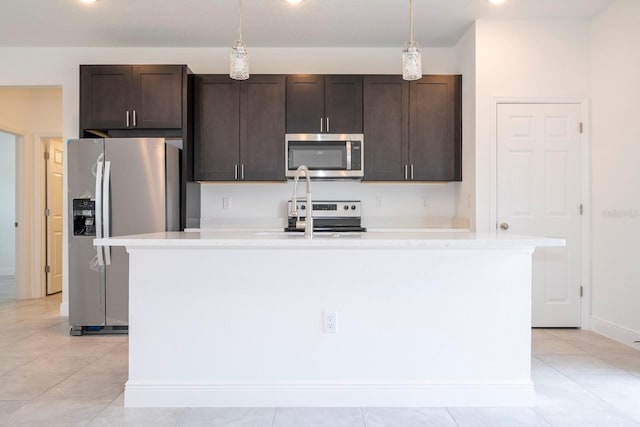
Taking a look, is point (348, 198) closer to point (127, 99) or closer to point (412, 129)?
point (412, 129)

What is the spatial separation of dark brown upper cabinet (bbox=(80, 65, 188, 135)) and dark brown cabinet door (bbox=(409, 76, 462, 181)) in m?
2.07

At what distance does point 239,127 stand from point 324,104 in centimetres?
80

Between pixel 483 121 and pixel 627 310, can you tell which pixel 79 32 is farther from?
pixel 627 310

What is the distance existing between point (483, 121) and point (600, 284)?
163cm

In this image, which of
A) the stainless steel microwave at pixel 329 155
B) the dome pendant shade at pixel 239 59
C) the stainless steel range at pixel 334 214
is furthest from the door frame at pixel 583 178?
the dome pendant shade at pixel 239 59

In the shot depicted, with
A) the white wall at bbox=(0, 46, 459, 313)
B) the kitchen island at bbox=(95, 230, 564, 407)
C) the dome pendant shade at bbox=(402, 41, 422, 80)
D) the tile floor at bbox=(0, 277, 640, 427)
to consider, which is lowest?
the tile floor at bbox=(0, 277, 640, 427)

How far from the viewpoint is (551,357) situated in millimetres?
3275

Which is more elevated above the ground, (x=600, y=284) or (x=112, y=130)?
(x=112, y=130)

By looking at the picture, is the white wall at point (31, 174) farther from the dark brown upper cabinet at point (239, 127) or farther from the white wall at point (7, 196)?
the white wall at point (7, 196)

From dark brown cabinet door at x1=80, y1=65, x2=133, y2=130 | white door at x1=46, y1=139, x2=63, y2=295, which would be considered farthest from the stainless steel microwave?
white door at x1=46, y1=139, x2=63, y2=295

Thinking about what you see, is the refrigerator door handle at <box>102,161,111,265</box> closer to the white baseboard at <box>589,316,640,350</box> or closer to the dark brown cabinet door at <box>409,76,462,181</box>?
the dark brown cabinet door at <box>409,76,462,181</box>

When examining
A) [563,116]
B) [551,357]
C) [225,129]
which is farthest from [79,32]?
[551,357]

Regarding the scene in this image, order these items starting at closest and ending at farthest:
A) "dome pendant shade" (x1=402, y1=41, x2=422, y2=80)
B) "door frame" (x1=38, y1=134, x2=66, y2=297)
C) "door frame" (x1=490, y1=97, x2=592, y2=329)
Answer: "dome pendant shade" (x1=402, y1=41, x2=422, y2=80), "door frame" (x1=490, y1=97, x2=592, y2=329), "door frame" (x1=38, y1=134, x2=66, y2=297)

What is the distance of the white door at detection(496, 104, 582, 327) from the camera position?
161 inches
